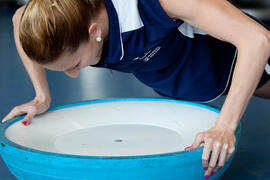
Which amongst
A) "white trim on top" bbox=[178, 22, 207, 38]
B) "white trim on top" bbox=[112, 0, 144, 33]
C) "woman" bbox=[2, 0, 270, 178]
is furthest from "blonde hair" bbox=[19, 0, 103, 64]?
"white trim on top" bbox=[178, 22, 207, 38]

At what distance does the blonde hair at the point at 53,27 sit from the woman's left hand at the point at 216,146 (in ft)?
1.34

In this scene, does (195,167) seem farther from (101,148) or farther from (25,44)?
(25,44)

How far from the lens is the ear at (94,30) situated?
1.03m

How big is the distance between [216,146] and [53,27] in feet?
1.59

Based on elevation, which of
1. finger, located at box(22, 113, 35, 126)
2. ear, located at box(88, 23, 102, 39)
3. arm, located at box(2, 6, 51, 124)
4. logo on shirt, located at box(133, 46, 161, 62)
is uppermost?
ear, located at box(88, 23, 102, 39)

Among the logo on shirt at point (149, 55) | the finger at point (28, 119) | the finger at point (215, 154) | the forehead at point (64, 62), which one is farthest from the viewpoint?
the finger at point (28, 119)

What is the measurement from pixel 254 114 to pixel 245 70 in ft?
3.63

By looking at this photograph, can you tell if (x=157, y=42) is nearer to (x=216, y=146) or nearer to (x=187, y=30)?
(x=187, y=30)

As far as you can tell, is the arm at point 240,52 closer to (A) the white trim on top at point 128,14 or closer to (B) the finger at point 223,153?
(B) the finger at point 223,153

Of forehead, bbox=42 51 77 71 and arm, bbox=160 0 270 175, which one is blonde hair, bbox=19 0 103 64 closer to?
forehead, bbox=42 51 77 71

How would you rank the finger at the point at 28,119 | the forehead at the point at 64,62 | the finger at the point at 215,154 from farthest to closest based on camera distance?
the finger at the point at 28,119, the forehead at the point at 64,62, the finger at the point at 215,154

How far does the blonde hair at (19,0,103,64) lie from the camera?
3.14 feet

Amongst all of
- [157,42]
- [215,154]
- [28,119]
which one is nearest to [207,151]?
[215,154]

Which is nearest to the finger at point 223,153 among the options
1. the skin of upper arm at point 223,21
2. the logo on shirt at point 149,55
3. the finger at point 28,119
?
the skin of upper arm at point 223,21
